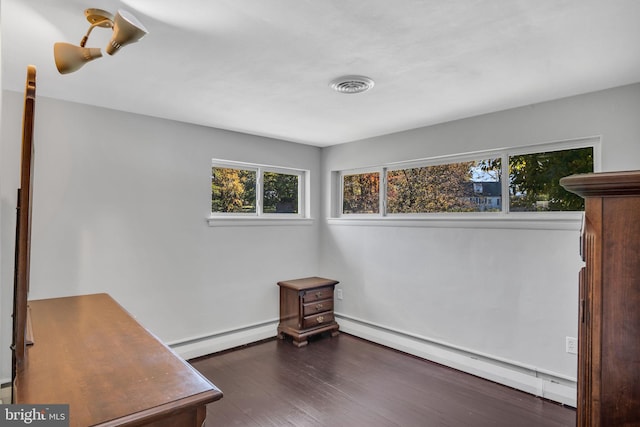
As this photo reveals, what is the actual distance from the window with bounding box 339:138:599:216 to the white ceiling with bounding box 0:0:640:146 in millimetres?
461

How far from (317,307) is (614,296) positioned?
3355mm

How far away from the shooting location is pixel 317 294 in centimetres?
397

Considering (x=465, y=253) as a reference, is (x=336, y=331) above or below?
below

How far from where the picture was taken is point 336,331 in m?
4.10

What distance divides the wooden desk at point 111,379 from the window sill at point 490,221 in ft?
8.53

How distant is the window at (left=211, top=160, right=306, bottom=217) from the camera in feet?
12.1

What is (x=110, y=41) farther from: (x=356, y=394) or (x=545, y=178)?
(x=545, y=178)

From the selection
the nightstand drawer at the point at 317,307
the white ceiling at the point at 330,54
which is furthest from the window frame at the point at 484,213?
the nightstand drawer at the point at 317,307

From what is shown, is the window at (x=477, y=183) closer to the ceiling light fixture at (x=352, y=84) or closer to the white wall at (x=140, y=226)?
the white wall at (x=140, y=226)

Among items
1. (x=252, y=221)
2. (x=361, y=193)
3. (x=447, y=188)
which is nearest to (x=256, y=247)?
(x=252, y=221)

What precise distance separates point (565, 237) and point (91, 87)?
347 cm

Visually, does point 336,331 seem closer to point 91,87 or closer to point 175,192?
point 175,192

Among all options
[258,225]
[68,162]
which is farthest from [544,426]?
[68,162]

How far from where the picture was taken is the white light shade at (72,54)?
1.52 m
